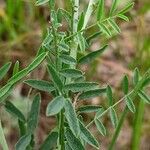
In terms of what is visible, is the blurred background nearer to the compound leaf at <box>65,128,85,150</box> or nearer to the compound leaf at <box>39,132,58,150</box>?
the compound leaf at <box>39,132,58,150</box>

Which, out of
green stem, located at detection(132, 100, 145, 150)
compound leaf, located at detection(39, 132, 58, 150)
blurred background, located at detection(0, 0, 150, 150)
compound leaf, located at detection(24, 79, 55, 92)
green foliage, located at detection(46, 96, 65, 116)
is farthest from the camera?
blurred background, located at detection(0, 0, 150, 150)

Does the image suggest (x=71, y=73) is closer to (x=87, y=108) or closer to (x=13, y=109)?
(x=87, y=108)

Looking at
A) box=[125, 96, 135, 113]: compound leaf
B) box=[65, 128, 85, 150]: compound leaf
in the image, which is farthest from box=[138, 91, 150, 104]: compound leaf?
box=[65, 128, 85, 150]: compound leaf

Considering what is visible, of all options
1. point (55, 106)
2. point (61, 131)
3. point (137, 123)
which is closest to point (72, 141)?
point (61, 131)

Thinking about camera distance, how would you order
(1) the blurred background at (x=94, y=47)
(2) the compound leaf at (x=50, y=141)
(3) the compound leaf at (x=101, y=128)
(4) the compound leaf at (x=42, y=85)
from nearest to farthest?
(4) the compound leaf at (x=42, y=85)
(3) the compound leaf at (x=101, y=128)
(2) the compound leaf at (x=50, y=141)
(1) the blurred background at (x=94, y=47)

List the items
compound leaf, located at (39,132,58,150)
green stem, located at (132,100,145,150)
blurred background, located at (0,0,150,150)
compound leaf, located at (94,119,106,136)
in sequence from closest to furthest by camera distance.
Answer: compound leaf, located at (94,119,106,136), compound leaf, located at (39,132,58,150), green stem, located at (132,100,145,150), blurred background, located at (0,0,150,150)

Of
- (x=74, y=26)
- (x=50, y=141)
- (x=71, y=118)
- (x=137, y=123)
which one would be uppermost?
(x=74, y=26)

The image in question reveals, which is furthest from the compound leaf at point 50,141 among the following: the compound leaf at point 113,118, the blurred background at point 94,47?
the blurred background at point 94,47

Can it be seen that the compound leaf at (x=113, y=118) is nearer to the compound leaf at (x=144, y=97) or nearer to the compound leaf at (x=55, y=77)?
the compound leaf at (x=144, y=97)

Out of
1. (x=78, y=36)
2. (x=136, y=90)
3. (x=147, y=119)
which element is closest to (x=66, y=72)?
(x=78, y=36)
